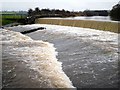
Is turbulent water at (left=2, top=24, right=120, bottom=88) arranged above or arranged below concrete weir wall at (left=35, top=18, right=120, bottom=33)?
below

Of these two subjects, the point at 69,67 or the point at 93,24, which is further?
the point at 93,24

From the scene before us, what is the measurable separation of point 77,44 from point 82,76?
6.57 meters

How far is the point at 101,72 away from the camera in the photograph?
967cm

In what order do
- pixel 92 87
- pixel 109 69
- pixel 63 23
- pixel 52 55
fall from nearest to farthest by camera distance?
pixel 92 87 → pixel 109 69 → pixel 52 55 → pixel 63 23

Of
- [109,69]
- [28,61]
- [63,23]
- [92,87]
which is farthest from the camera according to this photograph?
[63,23]

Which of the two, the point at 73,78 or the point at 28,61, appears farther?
the point at 28,61

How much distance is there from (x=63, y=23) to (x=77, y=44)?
1649cm

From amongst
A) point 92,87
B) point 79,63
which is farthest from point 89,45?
point 92,87

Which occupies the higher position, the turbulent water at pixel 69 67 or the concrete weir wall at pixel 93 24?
the concrete weir wall at pixel 93 24

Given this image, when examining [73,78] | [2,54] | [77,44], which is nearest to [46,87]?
[73,78]

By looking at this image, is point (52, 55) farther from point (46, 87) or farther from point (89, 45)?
point (46, 87)

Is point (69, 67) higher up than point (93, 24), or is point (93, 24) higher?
point (93, 24)

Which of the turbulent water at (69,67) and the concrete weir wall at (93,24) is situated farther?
the concrete weir wall at (93,24)

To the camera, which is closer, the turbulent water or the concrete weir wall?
the turbulent water
